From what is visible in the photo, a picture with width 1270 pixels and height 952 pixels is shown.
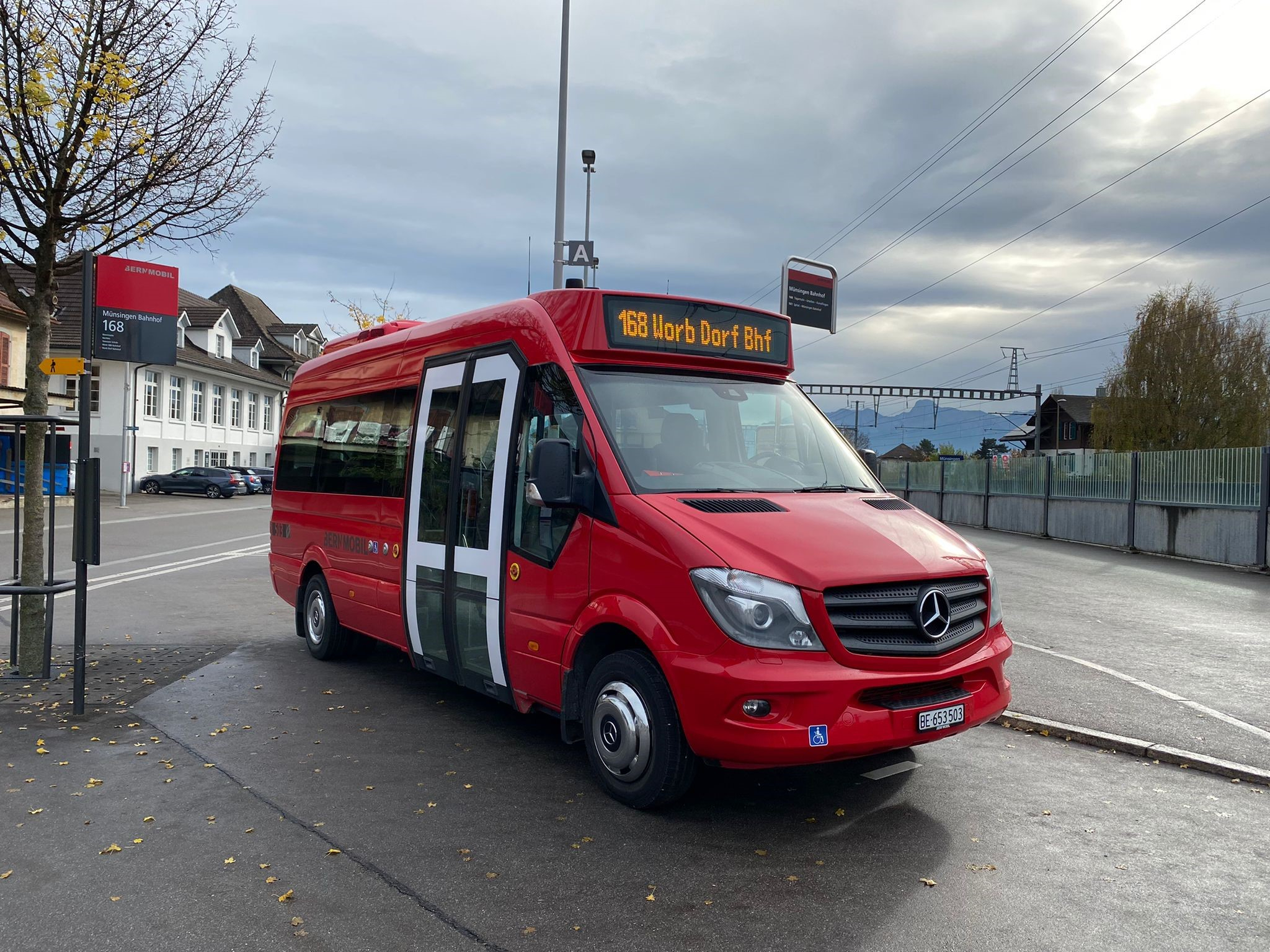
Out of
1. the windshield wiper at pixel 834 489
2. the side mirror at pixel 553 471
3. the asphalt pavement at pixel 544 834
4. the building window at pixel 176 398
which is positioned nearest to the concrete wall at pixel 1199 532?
the asphalt pavement at pixel 544 834

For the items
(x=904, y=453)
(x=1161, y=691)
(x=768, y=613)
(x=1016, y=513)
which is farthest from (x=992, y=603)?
(x=904, y=453)

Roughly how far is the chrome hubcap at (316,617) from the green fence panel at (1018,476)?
23.1m

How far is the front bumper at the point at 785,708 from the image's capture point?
4336mm

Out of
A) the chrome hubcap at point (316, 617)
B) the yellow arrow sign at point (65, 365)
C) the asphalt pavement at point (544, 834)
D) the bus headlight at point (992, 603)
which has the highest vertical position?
the yellow arrow sign at point (65, 365)

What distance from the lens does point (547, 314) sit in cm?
580

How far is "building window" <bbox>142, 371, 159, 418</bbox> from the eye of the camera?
49938mm

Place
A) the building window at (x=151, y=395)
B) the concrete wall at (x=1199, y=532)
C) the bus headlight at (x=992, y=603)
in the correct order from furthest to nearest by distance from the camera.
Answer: the building window at (x=151, y=395) → the concrete wall at (x=1199, y=532) → the bus headlight at (x=992, y=603)

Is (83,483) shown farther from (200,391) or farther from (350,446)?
(200,391)

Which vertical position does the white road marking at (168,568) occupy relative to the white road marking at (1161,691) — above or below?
below

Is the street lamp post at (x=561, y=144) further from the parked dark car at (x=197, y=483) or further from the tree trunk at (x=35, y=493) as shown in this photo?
the parked dark car at (x=197, y=483)

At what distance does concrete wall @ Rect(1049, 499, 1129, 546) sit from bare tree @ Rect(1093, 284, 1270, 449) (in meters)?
23.6

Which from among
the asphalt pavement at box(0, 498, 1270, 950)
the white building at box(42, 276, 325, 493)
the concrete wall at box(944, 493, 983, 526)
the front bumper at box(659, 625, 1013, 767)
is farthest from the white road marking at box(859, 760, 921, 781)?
the white building at box(42, 276, 325, 493)

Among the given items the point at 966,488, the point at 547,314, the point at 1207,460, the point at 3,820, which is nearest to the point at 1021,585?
the point at 1207,460

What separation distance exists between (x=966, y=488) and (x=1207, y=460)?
1410 cm
